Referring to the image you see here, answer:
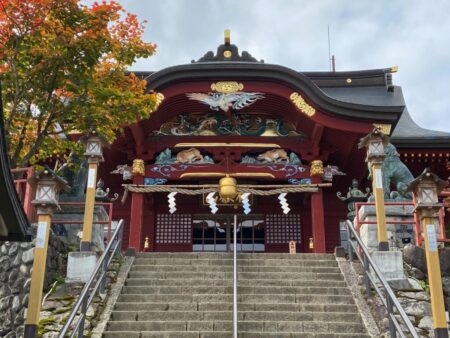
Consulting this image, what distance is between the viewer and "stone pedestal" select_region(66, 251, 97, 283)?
31.2 ft

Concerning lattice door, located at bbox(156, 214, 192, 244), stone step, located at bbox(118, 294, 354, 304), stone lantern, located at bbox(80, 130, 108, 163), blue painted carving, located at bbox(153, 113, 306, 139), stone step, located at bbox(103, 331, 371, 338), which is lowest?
stone step, located at bbox(103, 331, 371, 338)

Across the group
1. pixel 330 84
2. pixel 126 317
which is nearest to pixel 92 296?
pixel 126 317

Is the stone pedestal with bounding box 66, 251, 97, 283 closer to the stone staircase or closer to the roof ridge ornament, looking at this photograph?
the stone staircase

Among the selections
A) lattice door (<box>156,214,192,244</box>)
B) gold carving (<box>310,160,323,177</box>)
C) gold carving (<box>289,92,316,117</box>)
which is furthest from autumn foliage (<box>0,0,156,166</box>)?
lattice door (<box>156,214,192,244</box>)

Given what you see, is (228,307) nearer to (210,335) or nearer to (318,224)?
(210,335)

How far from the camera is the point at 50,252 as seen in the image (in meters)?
9.73

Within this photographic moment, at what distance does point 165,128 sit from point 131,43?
16.6ft

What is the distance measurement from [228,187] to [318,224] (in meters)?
2.42

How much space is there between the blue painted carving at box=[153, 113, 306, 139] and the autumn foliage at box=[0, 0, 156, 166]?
4719 millimetres

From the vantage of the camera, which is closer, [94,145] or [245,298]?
[245,298]

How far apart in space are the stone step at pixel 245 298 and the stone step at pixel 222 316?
511 millimetres

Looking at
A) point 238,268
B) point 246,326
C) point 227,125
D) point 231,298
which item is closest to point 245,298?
point 231,298

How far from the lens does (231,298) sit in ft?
30.5

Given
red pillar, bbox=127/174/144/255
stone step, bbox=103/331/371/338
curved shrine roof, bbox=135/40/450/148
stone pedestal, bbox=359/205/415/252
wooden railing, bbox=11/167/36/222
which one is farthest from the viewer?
red pillar, bbox=127/174/144/255
